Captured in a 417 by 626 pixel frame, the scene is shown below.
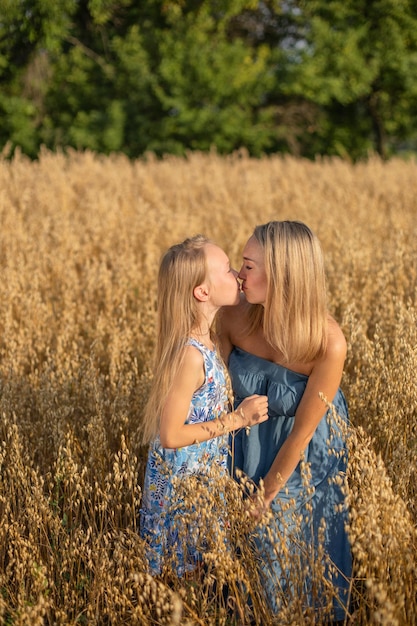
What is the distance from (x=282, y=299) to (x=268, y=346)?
0.23 metres

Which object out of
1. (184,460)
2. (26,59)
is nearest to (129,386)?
(184,460)

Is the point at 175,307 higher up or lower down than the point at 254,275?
lower down

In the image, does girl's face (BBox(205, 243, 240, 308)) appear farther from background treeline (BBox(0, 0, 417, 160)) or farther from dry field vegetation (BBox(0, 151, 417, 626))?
background treeline (BBox(0, 0, 417, 160))

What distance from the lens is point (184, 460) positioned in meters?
2.28

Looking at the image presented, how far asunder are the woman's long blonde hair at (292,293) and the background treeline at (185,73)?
1558 cm

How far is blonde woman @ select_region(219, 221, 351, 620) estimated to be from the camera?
2.25 m

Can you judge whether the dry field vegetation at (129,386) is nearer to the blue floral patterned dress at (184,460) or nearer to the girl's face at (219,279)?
the blue floral patterned dress at (184,460)

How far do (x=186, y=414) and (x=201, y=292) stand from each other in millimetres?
405

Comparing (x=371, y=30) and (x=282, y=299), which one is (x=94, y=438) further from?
(x=371, y=30)

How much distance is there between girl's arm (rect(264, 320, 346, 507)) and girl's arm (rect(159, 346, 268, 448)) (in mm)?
127

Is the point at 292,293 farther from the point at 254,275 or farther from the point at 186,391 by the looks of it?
the point at 186,391

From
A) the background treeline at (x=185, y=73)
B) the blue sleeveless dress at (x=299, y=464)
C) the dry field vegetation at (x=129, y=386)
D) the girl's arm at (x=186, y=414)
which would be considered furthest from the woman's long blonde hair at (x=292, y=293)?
the background treeline at (x=185, y=73)

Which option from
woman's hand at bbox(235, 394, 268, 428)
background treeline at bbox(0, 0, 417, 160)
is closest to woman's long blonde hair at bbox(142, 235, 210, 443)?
woman's hand at bbox(235, 394, 268, 428)

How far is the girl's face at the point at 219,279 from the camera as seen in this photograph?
233cm
